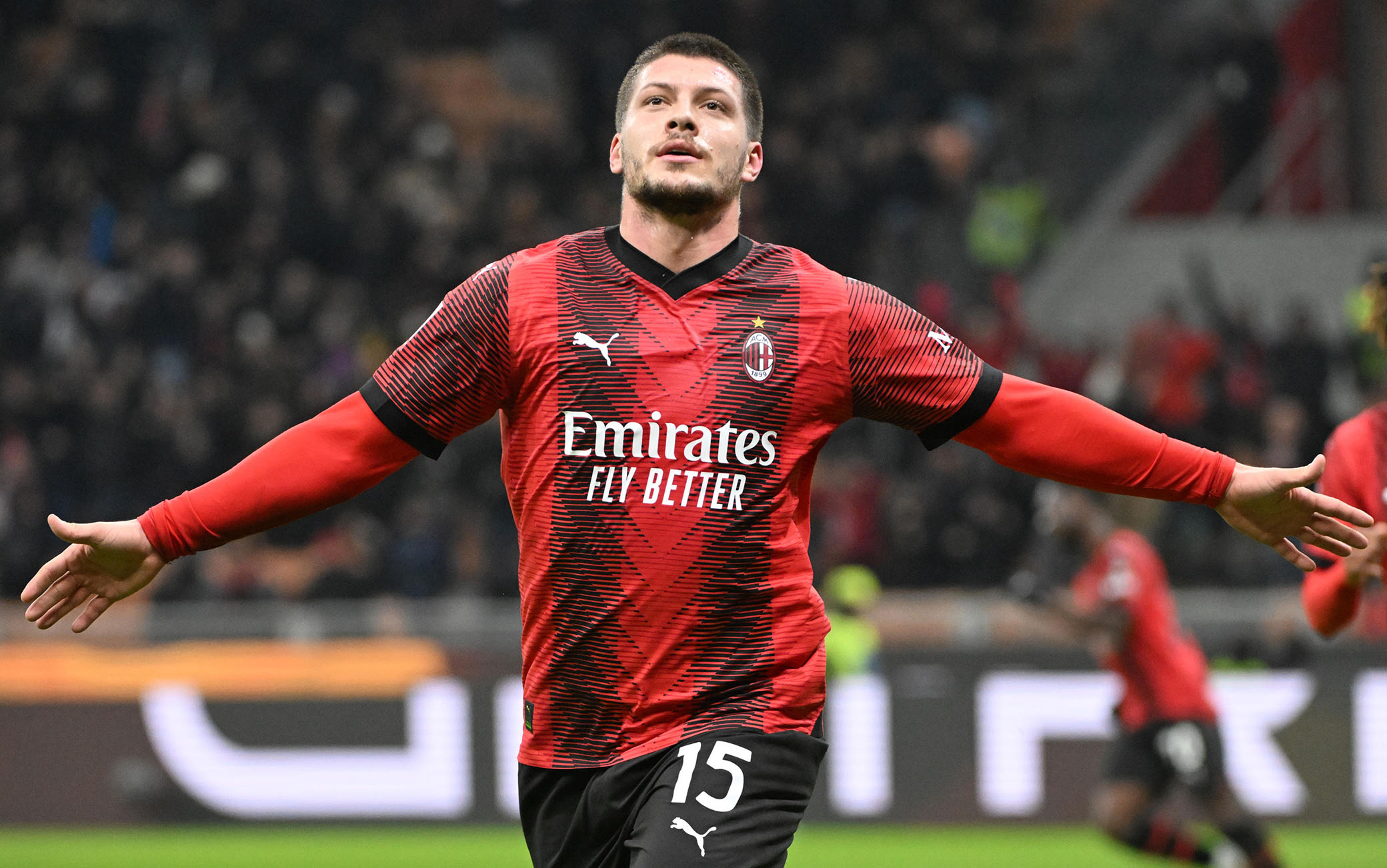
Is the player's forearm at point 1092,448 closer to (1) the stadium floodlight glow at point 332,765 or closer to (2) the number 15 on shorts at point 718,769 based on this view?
(2) the number 15 on shorts at point 718,769

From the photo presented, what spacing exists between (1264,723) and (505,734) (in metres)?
4.46

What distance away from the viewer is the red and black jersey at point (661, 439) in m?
3.58

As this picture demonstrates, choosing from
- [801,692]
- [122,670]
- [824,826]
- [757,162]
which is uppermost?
[757,162]

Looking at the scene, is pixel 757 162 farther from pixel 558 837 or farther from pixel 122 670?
pixel 122 670

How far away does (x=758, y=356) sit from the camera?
3.65 meters

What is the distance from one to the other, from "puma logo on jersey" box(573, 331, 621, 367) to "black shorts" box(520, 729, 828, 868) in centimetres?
82

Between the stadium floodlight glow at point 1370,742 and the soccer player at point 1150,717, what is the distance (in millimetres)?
2236

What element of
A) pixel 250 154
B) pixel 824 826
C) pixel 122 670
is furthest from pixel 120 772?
pixel 250 154

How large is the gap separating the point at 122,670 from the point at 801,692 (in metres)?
7.94

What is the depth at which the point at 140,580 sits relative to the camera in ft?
11.9

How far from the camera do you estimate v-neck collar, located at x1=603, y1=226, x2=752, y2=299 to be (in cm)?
372

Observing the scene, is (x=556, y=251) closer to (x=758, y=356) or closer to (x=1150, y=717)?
(x=758, y=356)

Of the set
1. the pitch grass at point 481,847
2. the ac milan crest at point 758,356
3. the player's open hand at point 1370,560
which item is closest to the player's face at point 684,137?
the ac milan crest at point 758,356

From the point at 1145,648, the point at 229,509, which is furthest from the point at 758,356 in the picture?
the point at 1145,648
